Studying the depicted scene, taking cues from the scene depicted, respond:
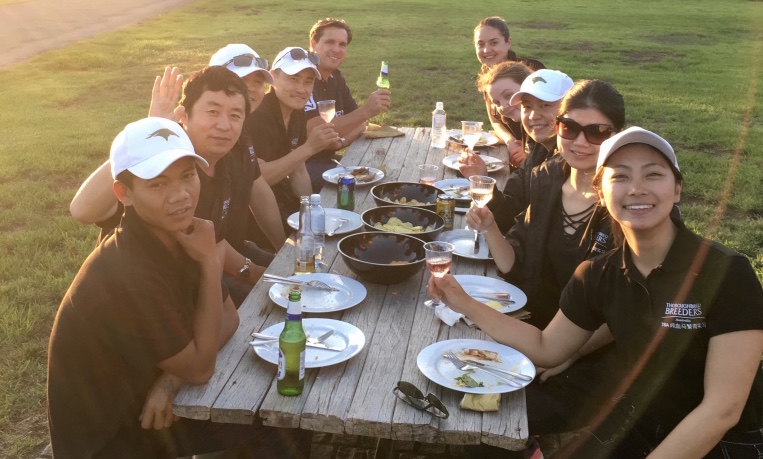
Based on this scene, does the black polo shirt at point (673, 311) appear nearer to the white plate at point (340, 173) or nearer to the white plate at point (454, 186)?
the white plate at point (454, 186)

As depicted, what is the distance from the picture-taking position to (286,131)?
644 centimetres

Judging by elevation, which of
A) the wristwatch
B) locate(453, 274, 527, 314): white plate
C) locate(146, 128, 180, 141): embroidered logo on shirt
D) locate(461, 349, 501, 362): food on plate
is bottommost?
the wristwatch

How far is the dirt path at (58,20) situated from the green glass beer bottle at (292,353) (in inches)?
627

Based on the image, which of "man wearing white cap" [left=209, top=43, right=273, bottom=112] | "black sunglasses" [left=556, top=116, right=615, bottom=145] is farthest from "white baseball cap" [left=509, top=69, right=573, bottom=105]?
"man wearing white cap" [left=209, top=43, right=273, bottom=112]

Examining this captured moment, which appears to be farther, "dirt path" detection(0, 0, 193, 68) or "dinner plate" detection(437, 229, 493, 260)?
"dirt path" detection(0, 0, 193, 68)

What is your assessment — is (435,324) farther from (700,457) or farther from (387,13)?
(387,13)

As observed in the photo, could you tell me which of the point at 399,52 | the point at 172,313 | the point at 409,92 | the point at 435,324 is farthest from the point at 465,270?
the point at 399,52

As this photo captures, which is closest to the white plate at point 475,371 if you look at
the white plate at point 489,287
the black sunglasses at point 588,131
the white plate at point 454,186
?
the white plate at point 489,287

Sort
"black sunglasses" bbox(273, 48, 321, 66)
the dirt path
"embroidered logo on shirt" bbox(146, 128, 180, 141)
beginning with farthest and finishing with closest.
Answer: the dirt path < "black sunglasses" bbox(273, 48, 321, 66) < "embroidered logo on shirt" bbox(146, 128, 180, 141)

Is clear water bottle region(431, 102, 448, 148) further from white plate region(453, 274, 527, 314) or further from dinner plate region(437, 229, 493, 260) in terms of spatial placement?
white plate region(453, 274, 527, 314)

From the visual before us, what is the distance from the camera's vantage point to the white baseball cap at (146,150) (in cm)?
299

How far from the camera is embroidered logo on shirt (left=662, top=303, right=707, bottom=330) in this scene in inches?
113

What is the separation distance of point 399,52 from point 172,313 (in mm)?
16960

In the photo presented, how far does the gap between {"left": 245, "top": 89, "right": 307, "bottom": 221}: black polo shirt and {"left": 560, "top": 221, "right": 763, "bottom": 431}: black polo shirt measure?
356cm
